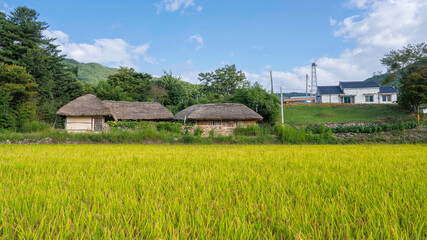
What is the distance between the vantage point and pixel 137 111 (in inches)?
779

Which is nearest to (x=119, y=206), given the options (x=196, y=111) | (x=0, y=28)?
(x=196, y=111)

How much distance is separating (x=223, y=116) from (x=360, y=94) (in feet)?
98.7

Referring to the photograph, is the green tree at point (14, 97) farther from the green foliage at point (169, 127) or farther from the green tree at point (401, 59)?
the green tree at point (401, 59)

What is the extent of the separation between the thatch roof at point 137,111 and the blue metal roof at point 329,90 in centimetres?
2905

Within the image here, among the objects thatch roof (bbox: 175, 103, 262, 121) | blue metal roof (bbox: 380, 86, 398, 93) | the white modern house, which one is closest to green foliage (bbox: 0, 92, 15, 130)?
thatch roof (bbox: 175, 103, 262, 121)

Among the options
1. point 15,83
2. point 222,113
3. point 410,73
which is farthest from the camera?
point 410,73

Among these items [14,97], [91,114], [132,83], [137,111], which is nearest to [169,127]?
[137,111]

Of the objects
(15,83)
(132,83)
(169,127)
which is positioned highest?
(132,83)

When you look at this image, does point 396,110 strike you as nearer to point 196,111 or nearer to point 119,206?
point 196,111

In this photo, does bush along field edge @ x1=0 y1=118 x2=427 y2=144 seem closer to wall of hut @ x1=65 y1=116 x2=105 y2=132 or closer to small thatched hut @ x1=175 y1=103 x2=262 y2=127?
wall of hut @ x1=65 y1=116 x2=105 y2=132

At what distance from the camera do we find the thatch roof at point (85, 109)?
55.0ft

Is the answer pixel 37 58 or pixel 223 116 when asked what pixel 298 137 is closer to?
pixel 223 116

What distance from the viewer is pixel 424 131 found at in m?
Result: 14.5

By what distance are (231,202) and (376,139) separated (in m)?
14.9
